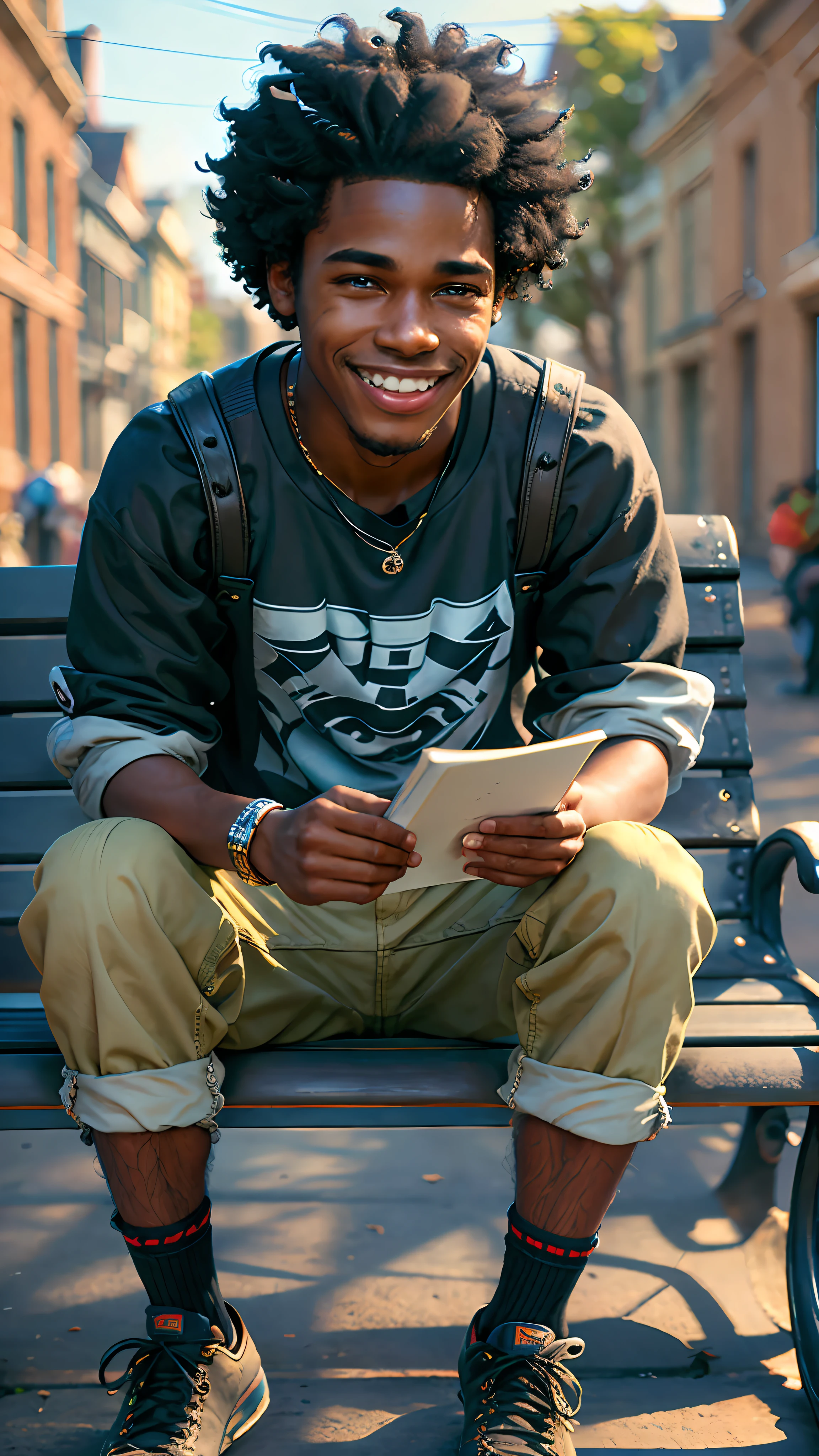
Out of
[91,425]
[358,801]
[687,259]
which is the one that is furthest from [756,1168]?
[687,259]

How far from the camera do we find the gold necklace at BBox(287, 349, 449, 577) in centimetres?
170

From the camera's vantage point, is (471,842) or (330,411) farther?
(330,411)

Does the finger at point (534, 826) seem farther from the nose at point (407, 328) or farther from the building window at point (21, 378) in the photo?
the building window at point (21, 378)

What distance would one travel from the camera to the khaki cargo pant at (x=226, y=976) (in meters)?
1.37

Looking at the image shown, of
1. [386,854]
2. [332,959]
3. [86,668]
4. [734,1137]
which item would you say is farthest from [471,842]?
[734,1137]

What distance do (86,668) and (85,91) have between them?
1.84 meters

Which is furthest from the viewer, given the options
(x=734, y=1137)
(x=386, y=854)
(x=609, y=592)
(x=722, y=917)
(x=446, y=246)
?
(x=734, y=1137)

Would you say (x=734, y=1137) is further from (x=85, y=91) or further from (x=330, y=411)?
(x=85, y=91)

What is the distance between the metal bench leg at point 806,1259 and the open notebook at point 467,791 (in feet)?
2.51

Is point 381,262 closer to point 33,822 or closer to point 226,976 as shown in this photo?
point 226,976

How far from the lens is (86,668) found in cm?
161

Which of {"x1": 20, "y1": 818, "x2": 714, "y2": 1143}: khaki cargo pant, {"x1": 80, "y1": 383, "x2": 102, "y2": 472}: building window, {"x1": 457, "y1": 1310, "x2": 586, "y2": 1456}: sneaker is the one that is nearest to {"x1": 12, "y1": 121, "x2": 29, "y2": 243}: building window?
{"x1": 80, "y1": 383, "x2": 102, "y2": 472}: building window

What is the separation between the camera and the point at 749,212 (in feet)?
51.8

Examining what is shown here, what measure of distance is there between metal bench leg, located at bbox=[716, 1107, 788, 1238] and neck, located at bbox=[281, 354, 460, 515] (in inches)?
49.9
